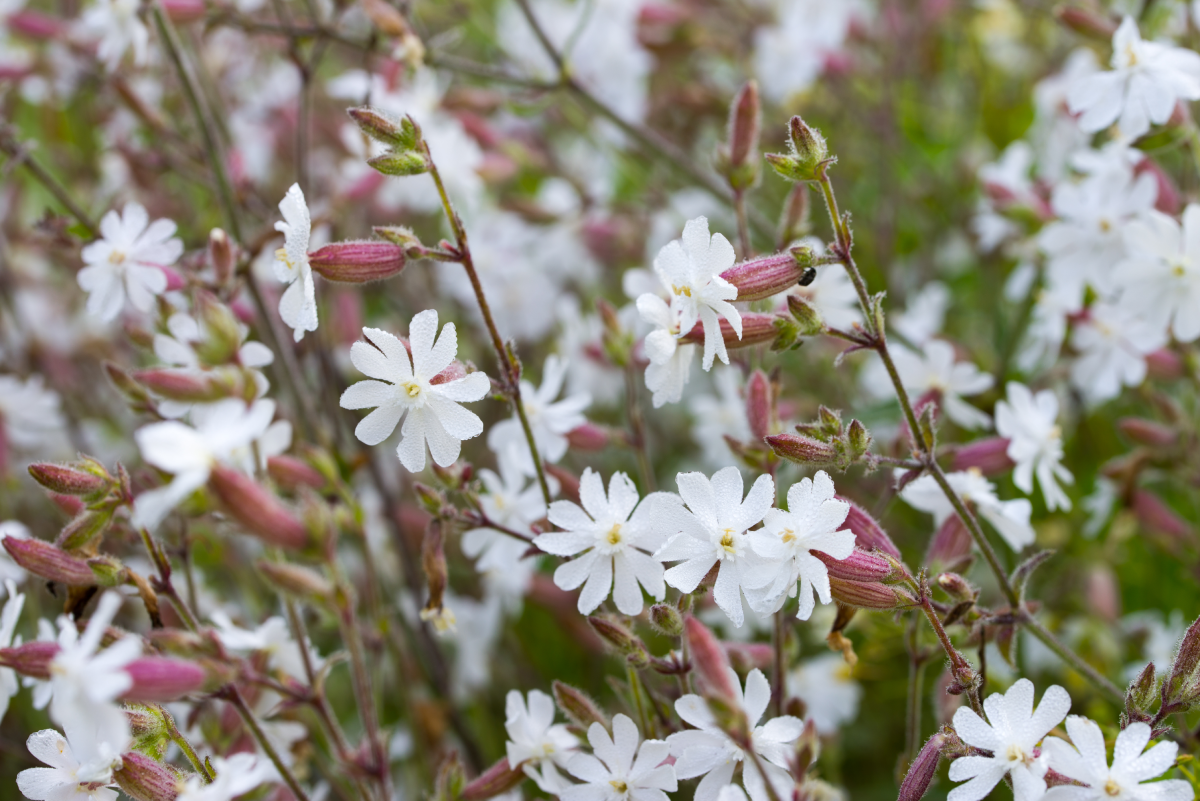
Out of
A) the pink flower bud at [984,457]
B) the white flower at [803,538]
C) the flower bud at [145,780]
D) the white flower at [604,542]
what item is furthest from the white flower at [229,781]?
the pink flower bud at [984,457]

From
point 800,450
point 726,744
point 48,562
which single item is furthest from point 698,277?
point 48,562

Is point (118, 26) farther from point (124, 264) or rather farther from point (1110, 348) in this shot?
point (1110, 348)

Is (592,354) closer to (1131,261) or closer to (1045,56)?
(1131,261)

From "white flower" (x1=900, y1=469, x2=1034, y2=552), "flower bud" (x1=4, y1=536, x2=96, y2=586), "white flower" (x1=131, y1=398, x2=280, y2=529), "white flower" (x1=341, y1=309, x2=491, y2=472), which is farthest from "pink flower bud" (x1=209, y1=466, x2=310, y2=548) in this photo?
"white flower" (x1=900, y1=469, x2=1034, y2=552)

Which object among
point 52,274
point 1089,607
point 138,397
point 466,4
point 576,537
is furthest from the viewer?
point 52,274

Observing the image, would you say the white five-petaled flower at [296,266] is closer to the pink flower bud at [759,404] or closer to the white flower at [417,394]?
the white flower at [417,394]

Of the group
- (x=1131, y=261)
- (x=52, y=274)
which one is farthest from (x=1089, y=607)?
(x=52, y=274)
